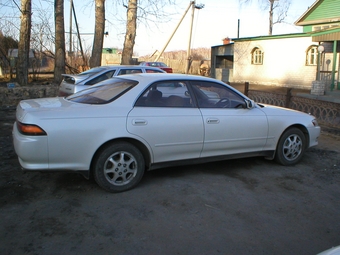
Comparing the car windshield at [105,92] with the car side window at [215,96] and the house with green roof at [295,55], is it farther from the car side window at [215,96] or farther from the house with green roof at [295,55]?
the house with green roof at [295,55]

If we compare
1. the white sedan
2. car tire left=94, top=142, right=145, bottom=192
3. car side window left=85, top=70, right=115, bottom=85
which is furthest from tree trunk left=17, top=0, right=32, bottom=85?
car tire left=94, top=142, right=145, bottom=192

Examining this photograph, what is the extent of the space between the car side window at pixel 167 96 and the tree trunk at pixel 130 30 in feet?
44.3

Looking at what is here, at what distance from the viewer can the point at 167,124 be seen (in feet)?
15.2

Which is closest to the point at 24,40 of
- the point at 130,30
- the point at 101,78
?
the point at 130,30

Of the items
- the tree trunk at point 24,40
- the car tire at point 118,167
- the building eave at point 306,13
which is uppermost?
the building eave at point 306,13

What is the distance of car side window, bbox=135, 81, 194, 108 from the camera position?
15.4 feet

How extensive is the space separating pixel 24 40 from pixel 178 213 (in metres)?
12.6

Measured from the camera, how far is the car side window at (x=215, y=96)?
5.10 meters

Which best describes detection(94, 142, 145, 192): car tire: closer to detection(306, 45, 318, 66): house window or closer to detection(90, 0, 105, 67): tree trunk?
detection(90, 0, 105, 67): tree trunk

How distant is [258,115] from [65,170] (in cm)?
291

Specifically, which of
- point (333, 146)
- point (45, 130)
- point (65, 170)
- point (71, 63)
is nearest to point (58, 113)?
point (45, 130)

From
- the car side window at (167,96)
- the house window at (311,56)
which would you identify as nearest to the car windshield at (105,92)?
the car side window at (167,96)

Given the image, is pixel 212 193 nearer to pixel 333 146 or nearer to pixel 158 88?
pixel 158 88

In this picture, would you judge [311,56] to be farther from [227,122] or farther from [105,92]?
[105,92]
